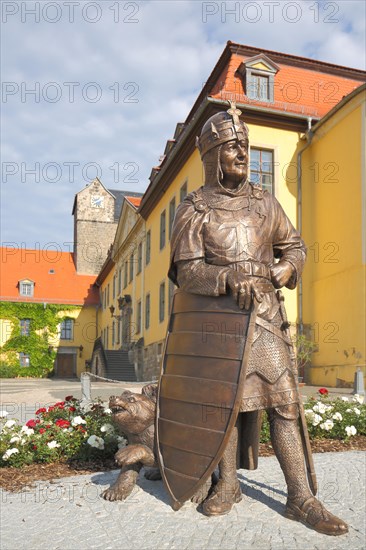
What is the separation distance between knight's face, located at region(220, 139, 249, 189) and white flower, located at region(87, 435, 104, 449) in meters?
2.72

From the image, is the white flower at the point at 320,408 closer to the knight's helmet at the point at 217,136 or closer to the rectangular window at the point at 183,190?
the knight's helmet at the point at 217,136

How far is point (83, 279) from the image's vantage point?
140 feet

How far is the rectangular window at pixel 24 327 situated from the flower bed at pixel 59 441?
Answer: 3195cm

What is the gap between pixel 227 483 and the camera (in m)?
3.63

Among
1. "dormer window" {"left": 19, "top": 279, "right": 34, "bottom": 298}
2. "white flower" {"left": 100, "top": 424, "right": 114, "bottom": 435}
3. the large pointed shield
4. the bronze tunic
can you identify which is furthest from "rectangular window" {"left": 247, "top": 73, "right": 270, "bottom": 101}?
"dormer window" {"left": 19, "top": 279, "right": 34, "bottom": 298}

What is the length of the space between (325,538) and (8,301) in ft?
117

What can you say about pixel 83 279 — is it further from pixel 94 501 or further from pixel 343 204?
pixel 94 501

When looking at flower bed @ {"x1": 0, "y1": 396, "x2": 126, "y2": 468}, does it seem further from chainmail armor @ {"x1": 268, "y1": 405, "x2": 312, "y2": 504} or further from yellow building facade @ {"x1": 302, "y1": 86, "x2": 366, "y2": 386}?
yellow building facade @ {"x1": 302, "y1": 86, "x2": 366, "y2": 386}

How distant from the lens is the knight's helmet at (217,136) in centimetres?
359

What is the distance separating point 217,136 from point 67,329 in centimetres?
3612

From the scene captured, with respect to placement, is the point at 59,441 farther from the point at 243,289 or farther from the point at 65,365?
the point at 65,365

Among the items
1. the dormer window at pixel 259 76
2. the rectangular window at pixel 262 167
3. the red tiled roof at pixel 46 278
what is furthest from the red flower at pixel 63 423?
the red tiled roof at pixel 46 278

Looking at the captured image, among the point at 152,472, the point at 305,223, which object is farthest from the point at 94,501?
the point at 305,223

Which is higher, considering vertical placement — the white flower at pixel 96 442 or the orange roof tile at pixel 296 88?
the orange roof tile at pixel 296 88
